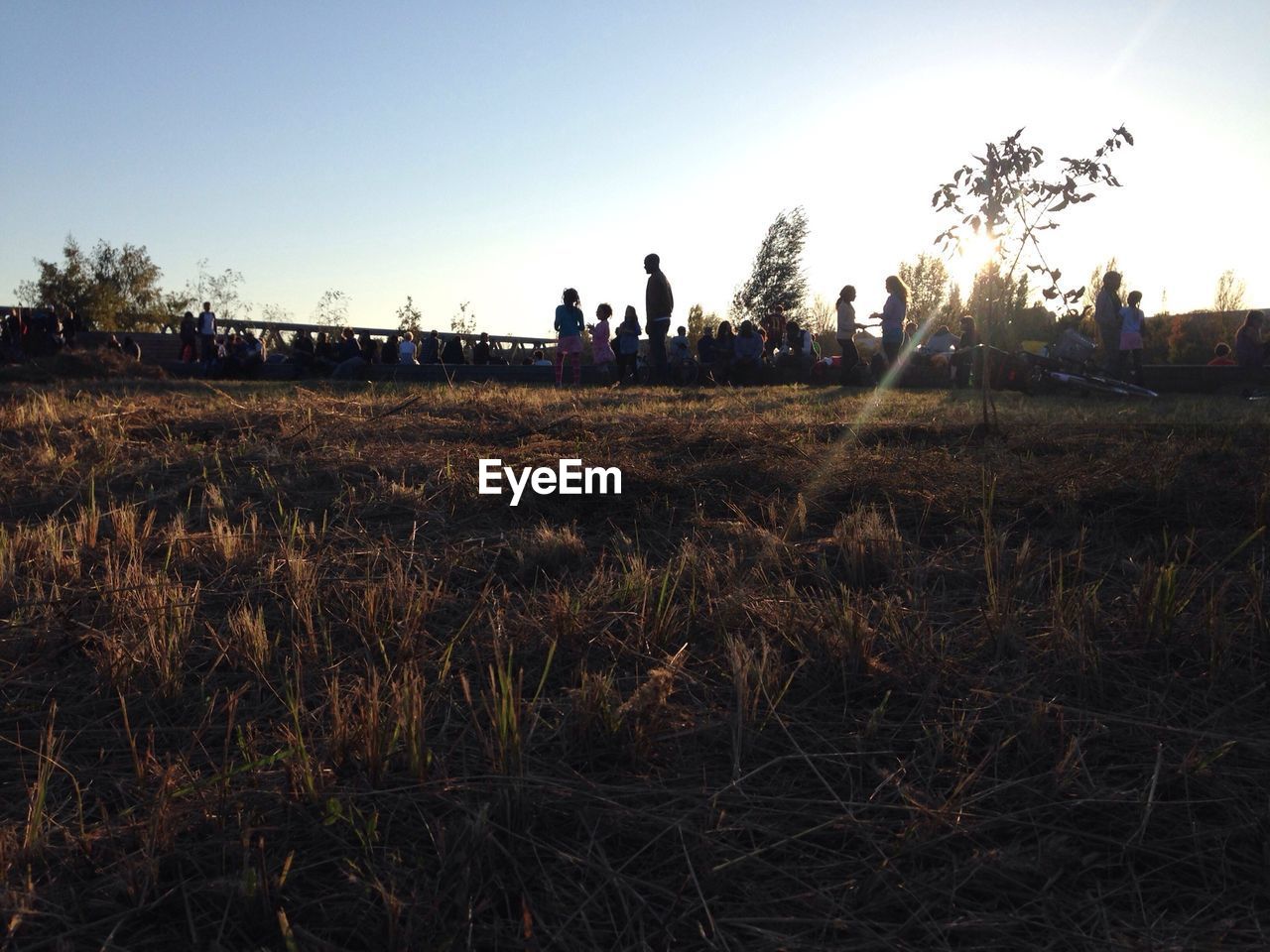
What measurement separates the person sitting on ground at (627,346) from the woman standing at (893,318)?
16.0 feet

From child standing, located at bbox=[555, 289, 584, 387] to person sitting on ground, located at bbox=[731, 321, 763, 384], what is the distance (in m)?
3.95

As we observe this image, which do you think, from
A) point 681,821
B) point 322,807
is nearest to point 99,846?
point 322,807

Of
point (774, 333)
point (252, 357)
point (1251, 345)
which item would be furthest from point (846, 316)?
point (252, 357)

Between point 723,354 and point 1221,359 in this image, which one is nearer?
point 1221,359

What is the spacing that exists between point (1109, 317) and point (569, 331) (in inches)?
320

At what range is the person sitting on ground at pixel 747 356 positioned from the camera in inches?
701

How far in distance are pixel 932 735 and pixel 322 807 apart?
1.17m

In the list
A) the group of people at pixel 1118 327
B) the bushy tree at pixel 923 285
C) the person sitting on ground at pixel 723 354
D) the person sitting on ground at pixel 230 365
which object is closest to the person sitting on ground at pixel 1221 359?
the group of people at pixel 1118 327

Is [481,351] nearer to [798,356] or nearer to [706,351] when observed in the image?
[706,351]

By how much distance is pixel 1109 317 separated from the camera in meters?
12.9

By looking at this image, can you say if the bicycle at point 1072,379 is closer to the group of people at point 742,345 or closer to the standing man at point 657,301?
the group of people at point 742,345

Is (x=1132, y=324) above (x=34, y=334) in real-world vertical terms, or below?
below

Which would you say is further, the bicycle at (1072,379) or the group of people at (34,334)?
the group of people at (34,334)

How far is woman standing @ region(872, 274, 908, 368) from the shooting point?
13914 mm
